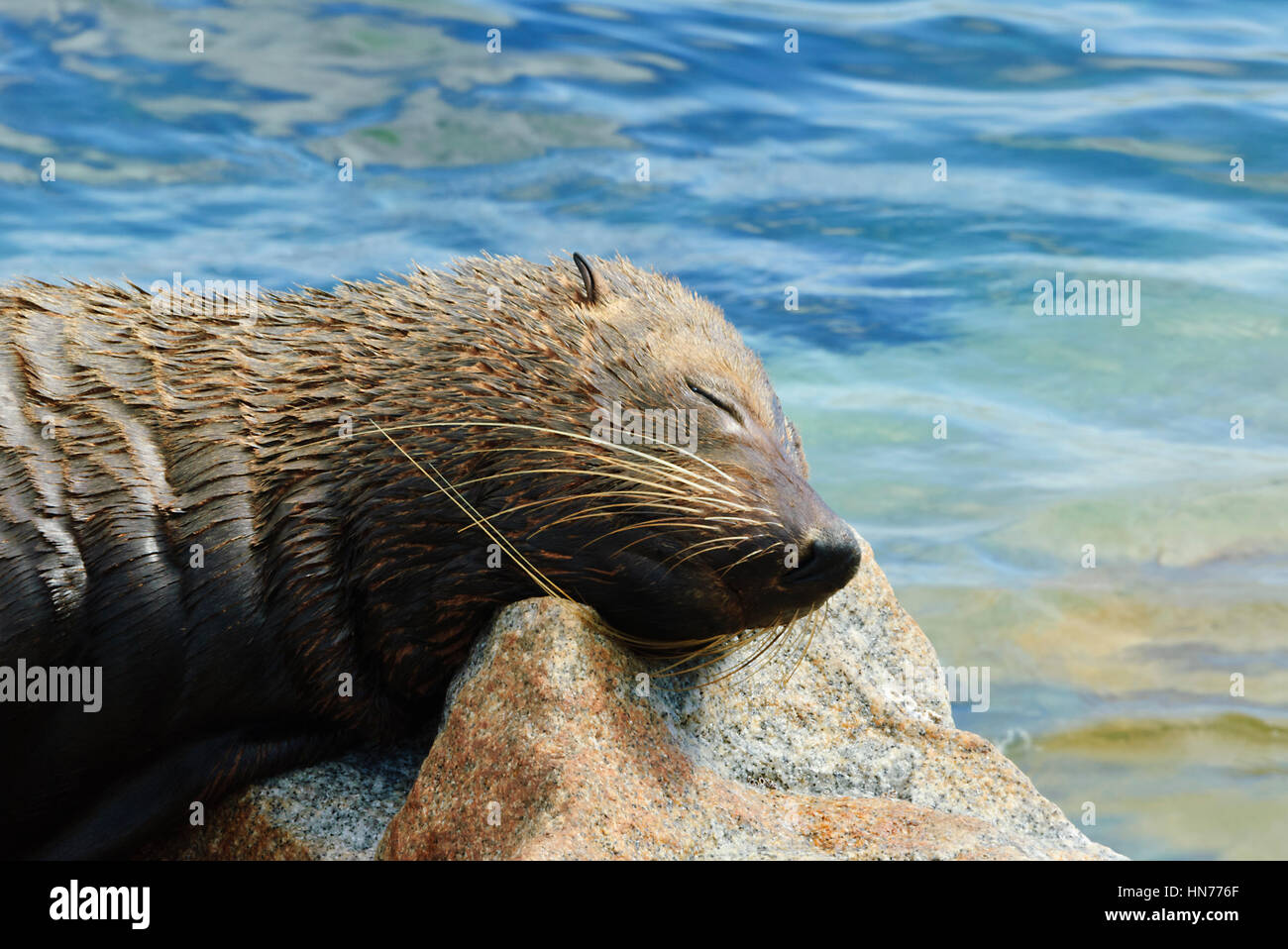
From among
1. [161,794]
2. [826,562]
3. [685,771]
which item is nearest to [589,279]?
[826,562]

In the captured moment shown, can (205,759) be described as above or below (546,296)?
below

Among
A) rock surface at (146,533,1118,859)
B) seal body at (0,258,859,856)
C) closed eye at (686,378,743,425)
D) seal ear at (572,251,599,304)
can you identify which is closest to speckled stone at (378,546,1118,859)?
rock surface at (146,533,1118,859)

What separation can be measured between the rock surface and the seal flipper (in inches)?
4.8

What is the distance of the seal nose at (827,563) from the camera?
472 cm

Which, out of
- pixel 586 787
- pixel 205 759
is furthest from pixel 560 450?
pixel 205 759

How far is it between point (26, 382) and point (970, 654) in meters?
6.56

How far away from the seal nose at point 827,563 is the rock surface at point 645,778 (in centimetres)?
77

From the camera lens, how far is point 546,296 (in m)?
5.50

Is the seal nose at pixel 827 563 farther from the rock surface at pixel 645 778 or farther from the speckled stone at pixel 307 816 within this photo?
the speckled stone at pixel 307 816

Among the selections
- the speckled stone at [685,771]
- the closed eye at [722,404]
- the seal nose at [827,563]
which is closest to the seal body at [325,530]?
the closed eye at [722,404]

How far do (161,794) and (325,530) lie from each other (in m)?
1.09

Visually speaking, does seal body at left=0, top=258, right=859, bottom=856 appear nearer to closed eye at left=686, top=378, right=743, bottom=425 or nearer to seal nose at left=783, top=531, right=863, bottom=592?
closed eye at left=686, top=378, right=743, bottom=425

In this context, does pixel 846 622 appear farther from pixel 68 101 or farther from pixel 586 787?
pixel 68 101

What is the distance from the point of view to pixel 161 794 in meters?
5.21
